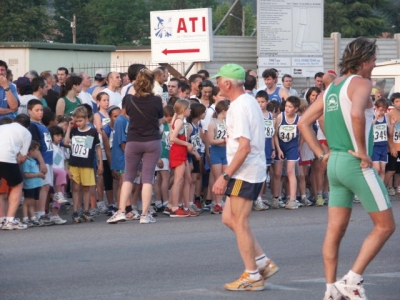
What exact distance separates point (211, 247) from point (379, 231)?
150 inches

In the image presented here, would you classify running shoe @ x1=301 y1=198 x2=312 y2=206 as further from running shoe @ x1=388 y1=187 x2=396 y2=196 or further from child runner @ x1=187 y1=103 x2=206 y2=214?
running shoe @ x1=388 y1=187 x2=396 y2=196

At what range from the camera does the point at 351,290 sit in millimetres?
7855

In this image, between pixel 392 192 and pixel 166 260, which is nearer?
pixel 166 260

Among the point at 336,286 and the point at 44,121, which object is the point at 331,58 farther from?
the point at 336,286

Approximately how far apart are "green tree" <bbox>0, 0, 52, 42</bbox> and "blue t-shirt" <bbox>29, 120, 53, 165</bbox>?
72307 mm

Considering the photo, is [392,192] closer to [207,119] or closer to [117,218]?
[207,119]

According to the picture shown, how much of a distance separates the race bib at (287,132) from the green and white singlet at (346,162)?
332 inches

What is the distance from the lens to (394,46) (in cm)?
3684

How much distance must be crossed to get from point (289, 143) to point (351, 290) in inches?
346

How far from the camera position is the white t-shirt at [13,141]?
13.3 metres

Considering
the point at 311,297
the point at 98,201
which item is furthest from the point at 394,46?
the point at 311,297

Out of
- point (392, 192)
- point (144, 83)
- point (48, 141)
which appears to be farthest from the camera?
point (392, 192)

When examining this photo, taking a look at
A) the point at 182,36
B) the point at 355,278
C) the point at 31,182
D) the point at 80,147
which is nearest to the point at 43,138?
the point at 80,147

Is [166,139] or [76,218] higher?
[166,139]
